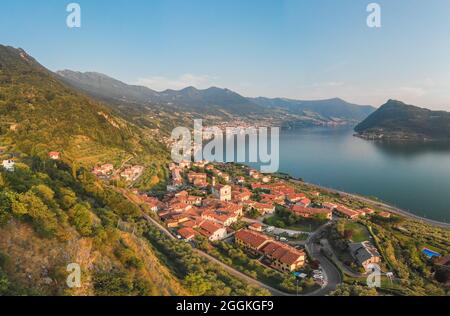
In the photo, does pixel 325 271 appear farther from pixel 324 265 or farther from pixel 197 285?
pixel 197 285

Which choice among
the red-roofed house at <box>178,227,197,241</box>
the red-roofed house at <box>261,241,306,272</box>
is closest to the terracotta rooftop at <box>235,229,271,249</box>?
the red-roofed house at <box>261,241,306,272</box>

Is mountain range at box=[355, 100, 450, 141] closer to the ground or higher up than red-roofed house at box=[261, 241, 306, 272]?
higher up

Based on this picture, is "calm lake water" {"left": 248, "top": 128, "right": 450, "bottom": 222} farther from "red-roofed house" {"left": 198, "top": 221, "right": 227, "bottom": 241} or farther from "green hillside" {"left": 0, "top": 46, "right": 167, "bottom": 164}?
"green hillside" {"left": 0, "top": 46, "right": 167, "bottom": 164}

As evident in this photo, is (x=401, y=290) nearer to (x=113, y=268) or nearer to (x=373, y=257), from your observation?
(x=373, y=257)

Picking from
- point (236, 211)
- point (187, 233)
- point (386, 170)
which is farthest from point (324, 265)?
point (386, 170)

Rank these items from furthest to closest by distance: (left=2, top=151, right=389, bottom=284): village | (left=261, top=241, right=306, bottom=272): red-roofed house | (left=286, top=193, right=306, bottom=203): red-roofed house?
(left=286, top=193, right=306, bottom=203): red-roofed house, (left=2, top=151, right=389, bottom=284): village, (left=261, top=241, right=306, bottom=272): red-roofed house

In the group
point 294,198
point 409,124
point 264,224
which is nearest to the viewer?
point 264,224
